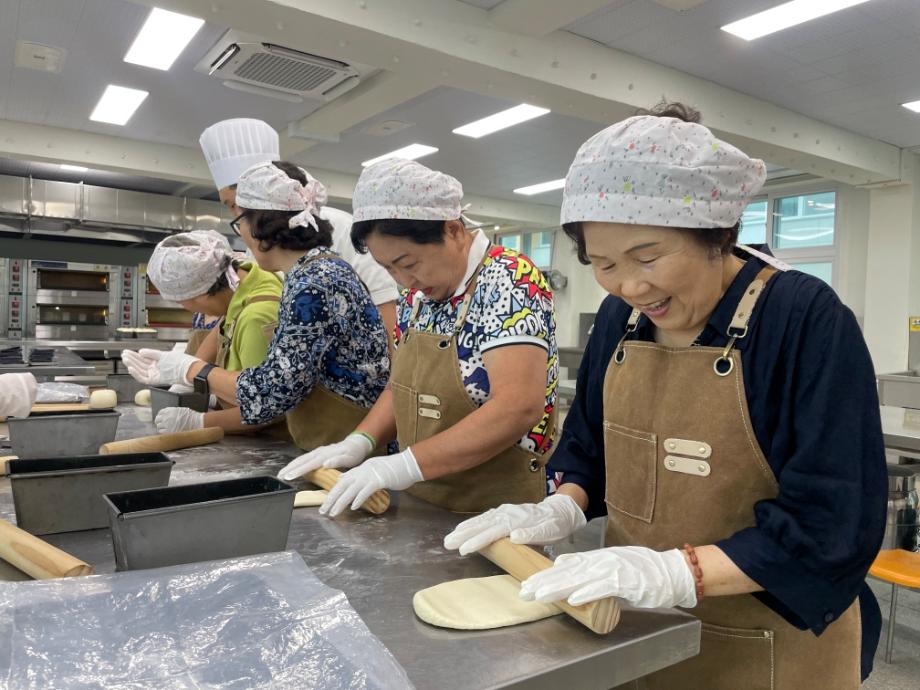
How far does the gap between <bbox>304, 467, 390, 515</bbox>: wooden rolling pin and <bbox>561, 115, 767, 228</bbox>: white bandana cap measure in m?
0.69

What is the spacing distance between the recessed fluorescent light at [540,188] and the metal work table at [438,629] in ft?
25.6

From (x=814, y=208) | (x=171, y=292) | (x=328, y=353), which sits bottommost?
(x=328, y=353)

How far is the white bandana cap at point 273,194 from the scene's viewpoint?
196 centimetres

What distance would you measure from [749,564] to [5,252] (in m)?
9.79

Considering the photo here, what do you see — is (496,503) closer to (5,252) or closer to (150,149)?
(150,149)

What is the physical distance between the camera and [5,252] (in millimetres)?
8500

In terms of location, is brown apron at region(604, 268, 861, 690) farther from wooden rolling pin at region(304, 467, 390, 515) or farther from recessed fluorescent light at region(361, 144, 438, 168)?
recessed fluorescent light at region(361, 144, 438, 168)

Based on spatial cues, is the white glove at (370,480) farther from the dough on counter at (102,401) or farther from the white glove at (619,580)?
the dough on counter at (102,401)

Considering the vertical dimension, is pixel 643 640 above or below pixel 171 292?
below

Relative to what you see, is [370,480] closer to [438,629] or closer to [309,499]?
[309,499]

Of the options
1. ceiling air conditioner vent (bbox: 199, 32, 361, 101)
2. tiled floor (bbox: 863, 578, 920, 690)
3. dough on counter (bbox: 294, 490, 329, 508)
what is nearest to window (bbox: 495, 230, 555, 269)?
ceiling air conditioner vent (bbox: 199, 32, 361, 101)

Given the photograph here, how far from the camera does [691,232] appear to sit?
100 centimetres

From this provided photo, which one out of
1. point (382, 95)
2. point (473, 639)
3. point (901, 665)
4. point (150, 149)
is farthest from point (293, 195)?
point (150, 149)

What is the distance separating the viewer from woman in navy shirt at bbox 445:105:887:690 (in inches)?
36.0
